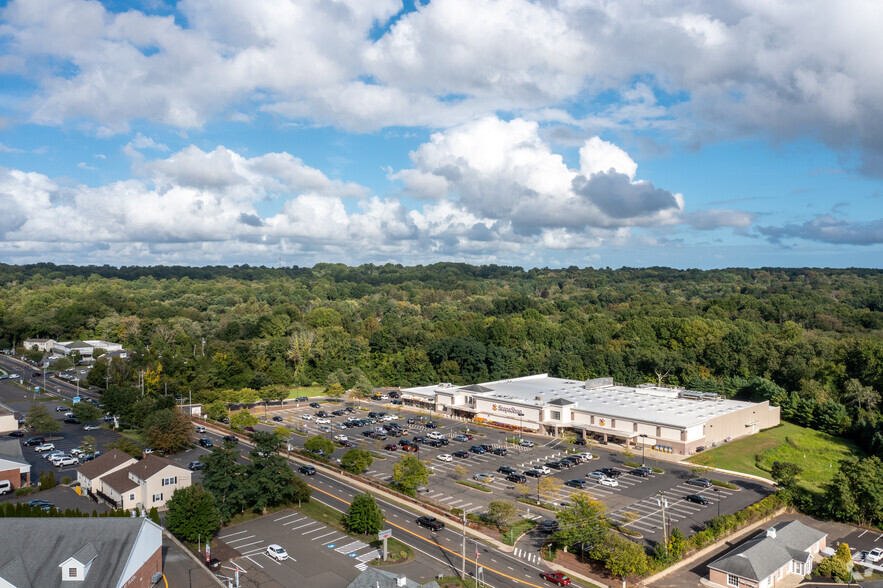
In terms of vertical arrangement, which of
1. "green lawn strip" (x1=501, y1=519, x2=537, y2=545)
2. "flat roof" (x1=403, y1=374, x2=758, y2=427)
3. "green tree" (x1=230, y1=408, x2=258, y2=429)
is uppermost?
"flat roof" (x1=403, y1=374, x2=758, y2=427)

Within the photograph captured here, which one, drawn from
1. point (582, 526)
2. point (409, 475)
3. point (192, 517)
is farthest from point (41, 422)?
point (582, 526)

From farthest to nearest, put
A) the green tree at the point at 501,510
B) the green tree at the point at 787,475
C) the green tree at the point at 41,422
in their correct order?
the green tree at the point at 41,422
the green tree at the point at 787,475
the green tree at the point at 501,510

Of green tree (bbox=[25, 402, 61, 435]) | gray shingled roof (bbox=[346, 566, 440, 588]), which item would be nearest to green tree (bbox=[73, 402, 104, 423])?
green tree (bbox=[25, 402, 61, 435])

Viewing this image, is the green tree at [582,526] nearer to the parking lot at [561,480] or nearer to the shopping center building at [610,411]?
the parking lot at [561,480]

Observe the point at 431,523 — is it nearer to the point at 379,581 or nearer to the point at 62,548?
the point at 379,581

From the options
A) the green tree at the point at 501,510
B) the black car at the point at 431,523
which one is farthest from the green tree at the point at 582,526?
the black car at the point at 431,523

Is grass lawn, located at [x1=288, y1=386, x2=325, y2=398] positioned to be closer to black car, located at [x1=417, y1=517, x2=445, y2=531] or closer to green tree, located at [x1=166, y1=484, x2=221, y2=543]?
green tree, located at [x1=166, y1=484, x2=221, y2=543]
